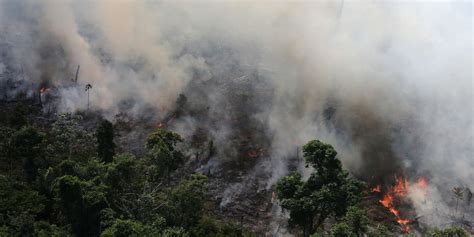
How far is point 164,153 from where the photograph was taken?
159ft

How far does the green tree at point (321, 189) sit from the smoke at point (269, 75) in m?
13.9

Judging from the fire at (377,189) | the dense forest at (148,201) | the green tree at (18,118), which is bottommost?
the dense forest at (148,201)

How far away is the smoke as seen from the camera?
186ft

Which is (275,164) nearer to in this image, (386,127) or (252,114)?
(252,114)

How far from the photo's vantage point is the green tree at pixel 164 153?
159ft

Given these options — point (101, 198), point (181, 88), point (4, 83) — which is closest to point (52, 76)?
point (4, 83)

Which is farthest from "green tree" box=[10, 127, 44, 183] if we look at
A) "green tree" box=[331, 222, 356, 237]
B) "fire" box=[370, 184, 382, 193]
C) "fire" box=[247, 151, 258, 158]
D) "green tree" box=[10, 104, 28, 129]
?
"fire" box=[370, 184, 382, 193]

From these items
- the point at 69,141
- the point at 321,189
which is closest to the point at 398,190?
the point at 321,189

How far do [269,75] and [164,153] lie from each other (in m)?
27.0

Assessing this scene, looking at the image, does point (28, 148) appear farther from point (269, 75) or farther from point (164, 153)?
point (269, 75)

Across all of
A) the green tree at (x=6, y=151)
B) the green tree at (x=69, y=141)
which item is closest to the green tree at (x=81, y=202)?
the green tree at (x=69, y=141)

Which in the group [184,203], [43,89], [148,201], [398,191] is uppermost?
[43,89]

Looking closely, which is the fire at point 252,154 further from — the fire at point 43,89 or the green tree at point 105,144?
the fire at point 43,89

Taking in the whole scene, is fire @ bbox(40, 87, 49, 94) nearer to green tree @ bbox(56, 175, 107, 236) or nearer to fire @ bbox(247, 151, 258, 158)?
fire @ bbox(247, 151, 258, 158)
